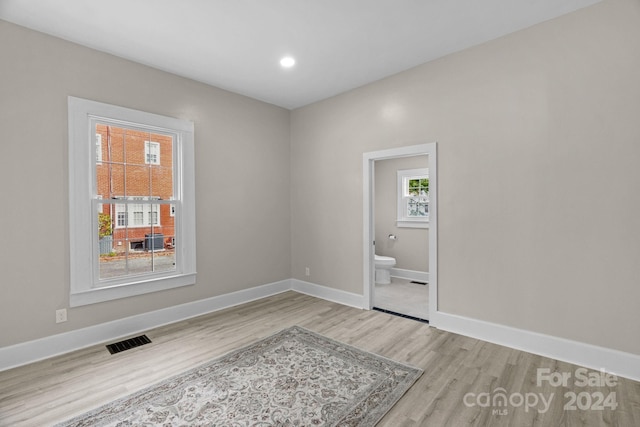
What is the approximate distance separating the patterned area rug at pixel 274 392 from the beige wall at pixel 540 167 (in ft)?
4.56

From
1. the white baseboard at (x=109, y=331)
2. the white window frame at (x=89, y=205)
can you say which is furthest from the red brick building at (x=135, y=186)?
the white baseboard at (x=109, y=331)

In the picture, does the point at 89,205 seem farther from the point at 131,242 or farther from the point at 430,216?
the point at 430,216

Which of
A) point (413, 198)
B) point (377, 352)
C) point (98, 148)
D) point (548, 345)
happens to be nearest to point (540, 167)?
point (548, 345)

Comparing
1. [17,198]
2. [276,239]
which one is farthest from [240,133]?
[17,198]

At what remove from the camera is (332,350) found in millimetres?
2863

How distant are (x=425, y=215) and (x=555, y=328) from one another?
9.90 ft

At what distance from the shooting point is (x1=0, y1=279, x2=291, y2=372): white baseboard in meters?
2.62

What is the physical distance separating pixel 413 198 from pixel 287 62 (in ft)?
11.3

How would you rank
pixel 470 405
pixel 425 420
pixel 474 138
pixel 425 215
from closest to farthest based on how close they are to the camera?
pixel 425 420
pixel 470 405
pixel 474 138
pixel 425 215

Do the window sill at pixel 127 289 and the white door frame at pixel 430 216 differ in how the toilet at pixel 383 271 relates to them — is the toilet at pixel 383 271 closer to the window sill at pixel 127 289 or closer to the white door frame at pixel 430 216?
the white door frame at pixel 430 216

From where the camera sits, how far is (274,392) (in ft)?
7.33

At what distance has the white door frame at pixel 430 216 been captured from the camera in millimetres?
3367

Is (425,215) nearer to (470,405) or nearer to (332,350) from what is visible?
(332,350)

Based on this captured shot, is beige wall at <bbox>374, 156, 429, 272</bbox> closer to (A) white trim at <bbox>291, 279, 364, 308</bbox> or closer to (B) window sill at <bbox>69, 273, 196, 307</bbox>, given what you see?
(A) white trim at <bbox>291, 279, 364, 308</bbox>
